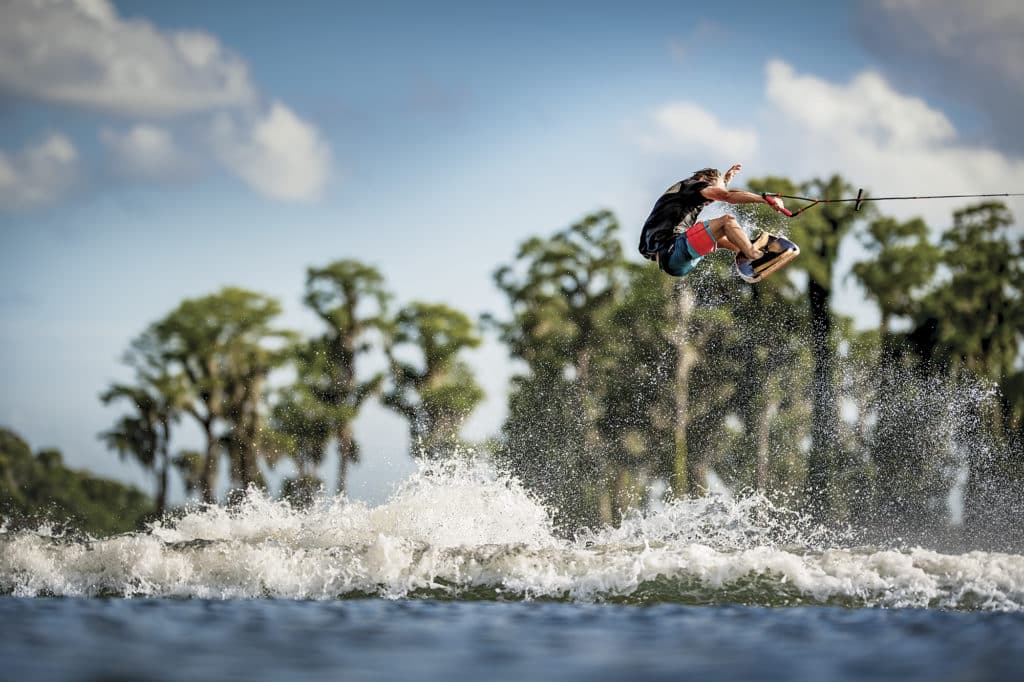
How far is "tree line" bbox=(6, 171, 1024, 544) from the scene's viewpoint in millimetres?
26250

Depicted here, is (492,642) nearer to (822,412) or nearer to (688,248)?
(688,248)

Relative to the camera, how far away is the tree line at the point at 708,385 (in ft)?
86.1

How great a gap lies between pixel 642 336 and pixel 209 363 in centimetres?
1572

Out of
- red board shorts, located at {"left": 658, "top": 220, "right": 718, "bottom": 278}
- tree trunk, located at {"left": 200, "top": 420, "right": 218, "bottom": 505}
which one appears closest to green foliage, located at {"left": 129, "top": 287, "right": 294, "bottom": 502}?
tree trunk, located at {"left": 200, "top": 420, "right": 218, "bottom": 505}

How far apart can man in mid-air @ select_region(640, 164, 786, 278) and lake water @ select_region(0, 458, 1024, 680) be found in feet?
10.7

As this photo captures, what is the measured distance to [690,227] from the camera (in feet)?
37.0

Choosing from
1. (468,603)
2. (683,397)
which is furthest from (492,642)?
(683,397)

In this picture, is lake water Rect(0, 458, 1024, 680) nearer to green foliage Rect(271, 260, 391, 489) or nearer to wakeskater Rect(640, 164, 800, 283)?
wakeskater Rect(640, 164, 800, 283)

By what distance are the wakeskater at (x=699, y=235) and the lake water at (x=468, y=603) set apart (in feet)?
10.5

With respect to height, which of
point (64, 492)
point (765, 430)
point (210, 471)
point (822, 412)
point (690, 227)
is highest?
point (690, 227)

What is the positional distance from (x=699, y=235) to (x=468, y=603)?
482 cm

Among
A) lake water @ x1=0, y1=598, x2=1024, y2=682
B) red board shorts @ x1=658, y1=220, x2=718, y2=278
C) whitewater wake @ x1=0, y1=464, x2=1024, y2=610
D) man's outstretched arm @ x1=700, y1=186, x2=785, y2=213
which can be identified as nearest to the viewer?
lake water @ x1=0, y1=598, x2=1024, y2=682

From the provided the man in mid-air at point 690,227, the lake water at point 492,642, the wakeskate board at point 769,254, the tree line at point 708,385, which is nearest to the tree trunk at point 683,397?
the tree line at point 708,385

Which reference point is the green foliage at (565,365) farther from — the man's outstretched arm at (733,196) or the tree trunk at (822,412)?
the man's outstretched arm at (733,196)
